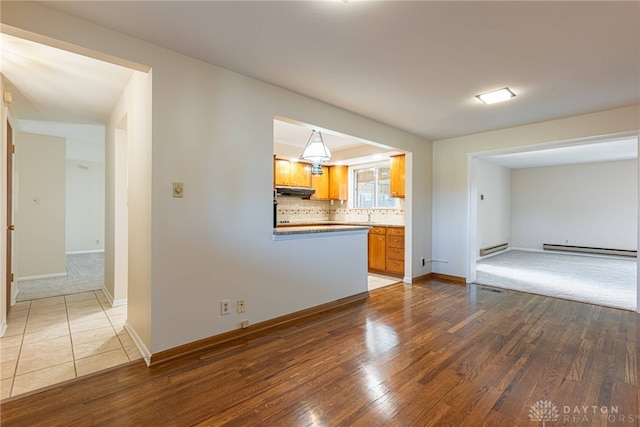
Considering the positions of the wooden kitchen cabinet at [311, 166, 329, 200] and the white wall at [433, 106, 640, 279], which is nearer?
the white wall at [433, 106, 640, 279]

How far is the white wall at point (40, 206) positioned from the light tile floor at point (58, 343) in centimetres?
171

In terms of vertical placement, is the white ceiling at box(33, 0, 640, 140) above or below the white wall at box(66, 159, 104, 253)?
above

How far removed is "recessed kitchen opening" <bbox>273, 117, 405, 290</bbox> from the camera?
17.6 feet

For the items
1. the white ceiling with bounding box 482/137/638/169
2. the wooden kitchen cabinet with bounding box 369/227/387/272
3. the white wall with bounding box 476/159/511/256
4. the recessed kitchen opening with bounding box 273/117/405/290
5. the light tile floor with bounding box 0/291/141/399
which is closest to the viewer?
the light tile floor with bounding box 0/291/141/399

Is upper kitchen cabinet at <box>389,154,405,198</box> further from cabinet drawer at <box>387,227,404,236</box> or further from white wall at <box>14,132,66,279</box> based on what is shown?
white wall at <box>14,132,66,279</box>

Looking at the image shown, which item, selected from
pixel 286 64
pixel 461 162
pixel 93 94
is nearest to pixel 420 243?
pixel 461 162

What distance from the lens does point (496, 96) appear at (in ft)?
10.6

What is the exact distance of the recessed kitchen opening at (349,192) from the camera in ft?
17.6

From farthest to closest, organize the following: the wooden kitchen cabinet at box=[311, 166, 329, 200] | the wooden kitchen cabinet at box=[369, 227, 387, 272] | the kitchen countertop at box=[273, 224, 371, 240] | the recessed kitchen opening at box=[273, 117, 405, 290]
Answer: the wooden kitchen cabinet at box=[311, 166, 329, 200] < the wooden kitchen cabinet at box=[369, 227, 387, 272] < the recessed kitchen opening at box=[273, 117, 405, 290] < the kitchen countertop at box=[273, 224, 371, 240]

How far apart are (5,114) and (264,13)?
3.02 metres

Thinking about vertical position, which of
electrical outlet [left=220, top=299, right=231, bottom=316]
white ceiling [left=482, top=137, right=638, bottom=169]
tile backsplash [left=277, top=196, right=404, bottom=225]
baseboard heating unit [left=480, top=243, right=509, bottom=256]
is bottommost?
baseboard heating unit [left=480, top=243, right=509, bottom=256]

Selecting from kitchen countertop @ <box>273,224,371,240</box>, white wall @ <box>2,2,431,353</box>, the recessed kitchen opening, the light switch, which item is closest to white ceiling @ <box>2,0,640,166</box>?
white wall @ <box>2,2,431,353</box>

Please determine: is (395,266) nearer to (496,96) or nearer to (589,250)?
(496,96)

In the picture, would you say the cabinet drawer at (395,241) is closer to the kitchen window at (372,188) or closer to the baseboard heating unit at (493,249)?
the kitchen window at (372,188)
